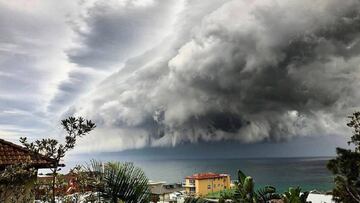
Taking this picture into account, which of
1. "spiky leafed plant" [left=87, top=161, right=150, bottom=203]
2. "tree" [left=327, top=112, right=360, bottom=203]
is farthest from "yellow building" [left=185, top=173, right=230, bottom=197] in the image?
"spiky leafed plant" [left=87, top=161, right=150, bottom=203]

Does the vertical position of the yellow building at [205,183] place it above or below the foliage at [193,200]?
below

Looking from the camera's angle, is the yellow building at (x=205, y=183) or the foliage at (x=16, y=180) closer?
the foliage at (x=16, y=180)

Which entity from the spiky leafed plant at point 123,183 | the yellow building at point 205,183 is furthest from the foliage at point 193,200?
the yellow building at point 205,183

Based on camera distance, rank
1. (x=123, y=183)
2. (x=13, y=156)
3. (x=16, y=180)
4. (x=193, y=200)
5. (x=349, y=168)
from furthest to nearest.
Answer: (x=349, y=168), (x=13, y=156), (x=16, y=180), (x=123, y=183), (x=193, y=200)

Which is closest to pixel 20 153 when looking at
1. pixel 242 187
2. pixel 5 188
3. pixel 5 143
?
pixel 5 143

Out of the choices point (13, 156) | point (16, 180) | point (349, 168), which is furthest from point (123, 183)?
point (349, 168)

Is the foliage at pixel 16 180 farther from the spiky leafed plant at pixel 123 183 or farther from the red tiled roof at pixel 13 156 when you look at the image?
the spiky leafed plant at pixel 123 183

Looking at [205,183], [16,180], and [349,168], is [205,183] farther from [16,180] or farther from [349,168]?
[16,180]

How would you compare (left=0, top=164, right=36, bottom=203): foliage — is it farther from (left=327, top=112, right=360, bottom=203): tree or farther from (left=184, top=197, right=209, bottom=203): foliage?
(left=327, top=112, right=360, bottom=203): tree

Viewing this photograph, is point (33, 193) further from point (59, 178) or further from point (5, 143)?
point (5, 143)
